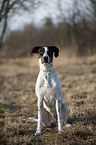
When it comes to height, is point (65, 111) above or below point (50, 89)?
below

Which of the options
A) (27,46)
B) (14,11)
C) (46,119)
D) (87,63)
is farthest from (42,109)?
(27,46)

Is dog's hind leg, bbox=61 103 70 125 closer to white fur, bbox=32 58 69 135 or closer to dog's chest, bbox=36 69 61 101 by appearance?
white fur, bbox=32 58 69 135

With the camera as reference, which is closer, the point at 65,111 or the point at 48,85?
the point at 48,85

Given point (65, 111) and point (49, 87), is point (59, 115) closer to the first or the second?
point (65, 111)

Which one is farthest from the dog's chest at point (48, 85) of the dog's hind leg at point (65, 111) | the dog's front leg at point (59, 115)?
the dog's hind leg at point (65, 111)

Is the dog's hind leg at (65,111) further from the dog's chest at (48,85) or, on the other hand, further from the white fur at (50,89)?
the dog's chest at (48,85)

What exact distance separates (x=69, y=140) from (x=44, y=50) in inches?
57.6

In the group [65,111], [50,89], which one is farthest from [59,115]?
[50,89]

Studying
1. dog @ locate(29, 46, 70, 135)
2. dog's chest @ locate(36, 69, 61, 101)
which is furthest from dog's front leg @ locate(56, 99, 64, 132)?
dog's chest @ locate(36, 69, 61, 101)

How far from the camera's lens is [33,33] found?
22531 millimetres

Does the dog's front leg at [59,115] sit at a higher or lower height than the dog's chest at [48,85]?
lower

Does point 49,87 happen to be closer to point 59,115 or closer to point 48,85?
point 48,85

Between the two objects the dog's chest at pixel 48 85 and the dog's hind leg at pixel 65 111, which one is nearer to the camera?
the dog's chest at pixel 48 85

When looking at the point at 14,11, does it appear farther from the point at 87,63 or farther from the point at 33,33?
the point at 33,33
